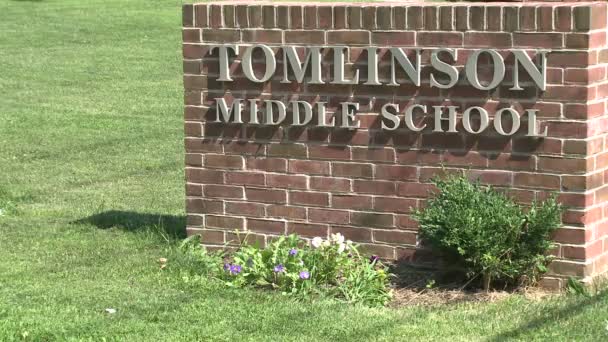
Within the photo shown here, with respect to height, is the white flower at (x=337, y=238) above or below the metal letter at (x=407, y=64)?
below

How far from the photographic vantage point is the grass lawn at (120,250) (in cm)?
516

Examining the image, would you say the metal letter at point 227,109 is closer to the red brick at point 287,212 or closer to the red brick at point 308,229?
the red brick at point 287,212

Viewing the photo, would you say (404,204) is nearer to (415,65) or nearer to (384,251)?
(384,251)

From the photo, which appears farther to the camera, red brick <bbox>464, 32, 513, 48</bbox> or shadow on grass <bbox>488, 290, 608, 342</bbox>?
red brick <bbox>464, 32, 513, 48</bbox>

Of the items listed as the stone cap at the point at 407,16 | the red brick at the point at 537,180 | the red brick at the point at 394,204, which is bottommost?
the red brick at the point at 394,204

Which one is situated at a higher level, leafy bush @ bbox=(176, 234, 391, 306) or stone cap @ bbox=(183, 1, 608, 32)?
stone cap @ bbox=(183, 1, 608, 32)

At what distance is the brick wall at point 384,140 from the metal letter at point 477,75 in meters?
0.04

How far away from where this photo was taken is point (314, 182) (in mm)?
6547

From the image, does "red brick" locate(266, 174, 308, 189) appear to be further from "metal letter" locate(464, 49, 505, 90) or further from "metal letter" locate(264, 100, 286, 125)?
"metal letter" locate(464, 49, 505, 90)

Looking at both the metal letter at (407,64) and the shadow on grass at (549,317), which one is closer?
the shadow on grass at (549,317)

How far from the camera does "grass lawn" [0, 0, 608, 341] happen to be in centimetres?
516

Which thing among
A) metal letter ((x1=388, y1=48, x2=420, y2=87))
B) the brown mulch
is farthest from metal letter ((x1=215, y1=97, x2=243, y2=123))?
the brown mulch

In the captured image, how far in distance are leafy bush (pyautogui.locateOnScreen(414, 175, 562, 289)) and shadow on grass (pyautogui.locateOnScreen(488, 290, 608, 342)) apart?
Result: 39cm

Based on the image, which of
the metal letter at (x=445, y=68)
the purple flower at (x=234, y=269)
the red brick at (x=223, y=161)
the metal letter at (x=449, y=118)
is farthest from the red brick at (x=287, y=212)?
the metal letter at (x=445, y=68)
